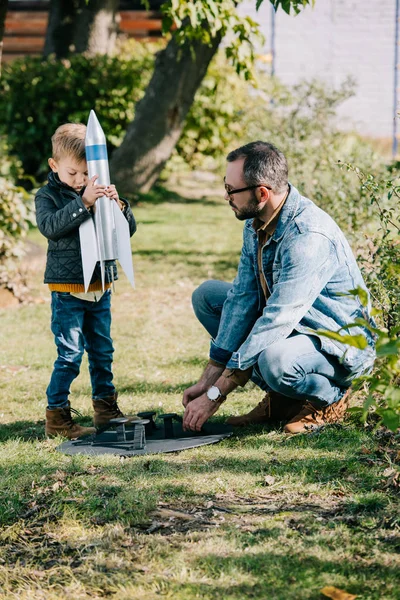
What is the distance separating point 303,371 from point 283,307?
333 millimetres

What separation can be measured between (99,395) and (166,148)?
852 cm

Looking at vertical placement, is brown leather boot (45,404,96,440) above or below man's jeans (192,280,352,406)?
below

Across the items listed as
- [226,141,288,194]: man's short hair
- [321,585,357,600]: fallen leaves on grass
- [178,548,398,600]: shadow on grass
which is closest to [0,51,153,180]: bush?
[226,141,288,194]: man's short hair

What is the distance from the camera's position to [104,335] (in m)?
4.43

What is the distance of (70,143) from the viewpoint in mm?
4164

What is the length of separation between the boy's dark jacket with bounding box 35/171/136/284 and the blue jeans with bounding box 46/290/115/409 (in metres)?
0.12

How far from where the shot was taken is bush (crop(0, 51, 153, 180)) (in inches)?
527

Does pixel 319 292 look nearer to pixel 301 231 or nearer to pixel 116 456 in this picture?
pixel 301 231

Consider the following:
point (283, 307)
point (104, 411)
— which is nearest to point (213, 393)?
point (283, 307)

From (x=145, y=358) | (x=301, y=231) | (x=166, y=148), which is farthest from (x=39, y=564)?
(x=166, y=148)

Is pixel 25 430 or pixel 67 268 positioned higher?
pixel 67 268

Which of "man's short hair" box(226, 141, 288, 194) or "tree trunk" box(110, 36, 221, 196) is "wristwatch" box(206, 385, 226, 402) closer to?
"man's short hair" box(226, 141, 288, 194)

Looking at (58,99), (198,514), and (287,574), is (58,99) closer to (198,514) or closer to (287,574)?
(198,514)

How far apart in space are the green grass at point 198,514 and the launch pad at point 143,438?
0.06 meters
